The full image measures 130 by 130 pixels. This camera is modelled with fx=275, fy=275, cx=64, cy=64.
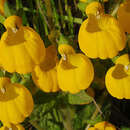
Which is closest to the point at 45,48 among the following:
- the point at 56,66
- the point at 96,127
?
the point at 56,66

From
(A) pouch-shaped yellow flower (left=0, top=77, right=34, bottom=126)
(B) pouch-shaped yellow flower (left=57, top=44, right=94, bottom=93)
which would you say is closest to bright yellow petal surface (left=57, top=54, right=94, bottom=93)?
(B) pouch-shaped yellow flower (left=57, top=44, right=94, bottom=93)

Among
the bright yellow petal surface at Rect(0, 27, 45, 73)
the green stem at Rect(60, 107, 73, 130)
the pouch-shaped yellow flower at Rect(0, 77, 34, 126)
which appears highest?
the bright yellow petal surface at Rect(0, 27, 45, 73)

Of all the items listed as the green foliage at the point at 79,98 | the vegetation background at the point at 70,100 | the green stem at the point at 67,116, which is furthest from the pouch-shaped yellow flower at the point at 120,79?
the green stem at the point at 67,116

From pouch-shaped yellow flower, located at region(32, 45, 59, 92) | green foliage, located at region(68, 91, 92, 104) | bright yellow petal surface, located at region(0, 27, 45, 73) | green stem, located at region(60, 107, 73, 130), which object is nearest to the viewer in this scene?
bright yellow petal surface, located at region(0, 27, 45, 73)

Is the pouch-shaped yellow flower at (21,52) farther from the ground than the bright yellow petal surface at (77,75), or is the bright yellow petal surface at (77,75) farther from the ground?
the pouch-shaped yellow flower at (21,52)

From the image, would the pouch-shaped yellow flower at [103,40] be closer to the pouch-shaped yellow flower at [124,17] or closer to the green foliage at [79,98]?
the pouch-shaped yellow flower at [124,17]

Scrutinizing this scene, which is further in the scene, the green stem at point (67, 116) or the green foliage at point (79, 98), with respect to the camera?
the green stem at point (67, 116)

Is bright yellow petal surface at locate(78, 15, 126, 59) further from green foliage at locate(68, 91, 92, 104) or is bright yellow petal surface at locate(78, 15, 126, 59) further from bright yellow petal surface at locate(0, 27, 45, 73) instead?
green foliage at locate(68, 91, 92, 104)

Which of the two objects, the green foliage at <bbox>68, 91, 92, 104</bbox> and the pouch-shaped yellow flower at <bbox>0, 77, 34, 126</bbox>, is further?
the green foliage at <bbox>68, 91, 92, 104</bbox>
